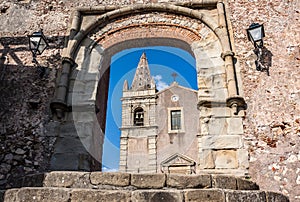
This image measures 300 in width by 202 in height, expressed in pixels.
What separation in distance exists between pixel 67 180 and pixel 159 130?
65.9 ft

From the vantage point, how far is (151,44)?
672 cm

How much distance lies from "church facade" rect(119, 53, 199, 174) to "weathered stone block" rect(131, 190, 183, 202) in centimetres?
1663

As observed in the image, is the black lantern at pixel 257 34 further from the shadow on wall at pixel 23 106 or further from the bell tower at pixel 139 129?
the bell tower at pixel 139 129

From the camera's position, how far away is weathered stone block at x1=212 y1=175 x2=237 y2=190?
10.9ft

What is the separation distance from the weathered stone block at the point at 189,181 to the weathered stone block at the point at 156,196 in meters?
0.27

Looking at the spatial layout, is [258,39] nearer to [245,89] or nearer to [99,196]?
[245,89]

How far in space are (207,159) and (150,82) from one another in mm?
23954

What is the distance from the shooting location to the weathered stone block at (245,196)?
9.91 ft

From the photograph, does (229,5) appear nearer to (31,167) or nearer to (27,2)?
(27,2)

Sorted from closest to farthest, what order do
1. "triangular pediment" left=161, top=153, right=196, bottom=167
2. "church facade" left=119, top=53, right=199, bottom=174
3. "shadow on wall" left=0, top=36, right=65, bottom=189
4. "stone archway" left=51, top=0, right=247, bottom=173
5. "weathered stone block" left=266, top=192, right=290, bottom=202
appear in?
1. "weathered stone block" left=266, top=192, right=290, bottom=202
2. "stone archway" left=51, top=0, right=247, bottom=173
3. "shadow on wall" left=0, top=36, right=65, bottom=189
4. "triangular pediment" left=161, top=153, right=196, bottom=167
5. "church facade" left=119, top=53, right=199, bottom=174

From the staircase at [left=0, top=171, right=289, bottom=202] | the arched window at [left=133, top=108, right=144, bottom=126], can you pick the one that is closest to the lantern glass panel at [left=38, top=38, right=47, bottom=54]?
the staircase at [left=0, top=171, right=289, bottom=202]

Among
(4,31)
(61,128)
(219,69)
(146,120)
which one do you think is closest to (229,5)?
(219,69)

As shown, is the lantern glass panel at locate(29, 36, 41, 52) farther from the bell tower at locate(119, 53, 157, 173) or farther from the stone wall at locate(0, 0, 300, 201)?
the bell tower at locate(119, 53, 157, 173)

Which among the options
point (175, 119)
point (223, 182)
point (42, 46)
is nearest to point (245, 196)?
point (223, 182)
